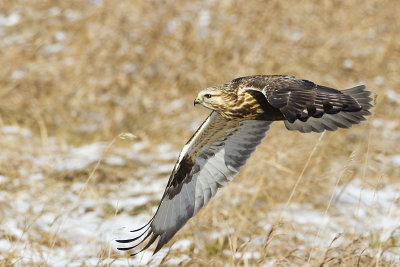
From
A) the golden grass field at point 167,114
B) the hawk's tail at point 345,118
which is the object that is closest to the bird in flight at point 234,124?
the hawk's tail at point 345,118

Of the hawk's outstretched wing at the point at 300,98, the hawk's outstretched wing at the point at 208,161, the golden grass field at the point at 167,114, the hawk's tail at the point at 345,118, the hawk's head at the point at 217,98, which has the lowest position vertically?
the golden grass field at the point at 167,114

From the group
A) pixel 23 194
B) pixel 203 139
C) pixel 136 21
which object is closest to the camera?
pixel 203 139

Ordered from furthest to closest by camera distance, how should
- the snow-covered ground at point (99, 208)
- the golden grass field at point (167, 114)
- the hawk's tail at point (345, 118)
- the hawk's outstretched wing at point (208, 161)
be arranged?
the golden grass field at point (167, 114) < the snow-covered ground at point (99, 208) < the hawk's outstretched wing at point (208, 161) < the hawk's tail at point (345, 118)

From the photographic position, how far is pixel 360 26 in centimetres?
1127

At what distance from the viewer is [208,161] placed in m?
4.91

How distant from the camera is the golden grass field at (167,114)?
566 centimetres

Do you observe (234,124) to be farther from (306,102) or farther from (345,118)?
(306,102)

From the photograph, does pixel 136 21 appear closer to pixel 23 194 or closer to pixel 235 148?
pixel 23 194

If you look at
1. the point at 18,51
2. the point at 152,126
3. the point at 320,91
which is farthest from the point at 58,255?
the point at 18,51

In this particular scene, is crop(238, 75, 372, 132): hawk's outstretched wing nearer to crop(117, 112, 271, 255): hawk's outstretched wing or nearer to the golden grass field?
crop(117, 112, 271, 255): hawk's outstretched wing

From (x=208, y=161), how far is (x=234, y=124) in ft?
1.16

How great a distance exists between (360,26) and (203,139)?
23.9 ft

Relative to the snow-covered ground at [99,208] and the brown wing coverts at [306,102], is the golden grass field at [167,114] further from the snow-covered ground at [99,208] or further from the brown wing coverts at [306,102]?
the brown wing coverts at [306,102]

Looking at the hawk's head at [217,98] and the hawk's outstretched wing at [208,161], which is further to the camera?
the hawk's outstretched wing at [208,161]
